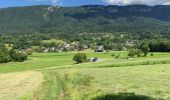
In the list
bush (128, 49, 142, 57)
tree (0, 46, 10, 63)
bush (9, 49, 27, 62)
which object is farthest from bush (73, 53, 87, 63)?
tree (0, 46, 10, 63)

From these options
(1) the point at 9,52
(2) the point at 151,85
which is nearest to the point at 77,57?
(1) the point at 9,52

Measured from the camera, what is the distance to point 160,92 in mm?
24219

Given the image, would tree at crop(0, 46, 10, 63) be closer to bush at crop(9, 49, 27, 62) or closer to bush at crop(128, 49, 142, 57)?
bush at crop(9, 49, 27, 62)

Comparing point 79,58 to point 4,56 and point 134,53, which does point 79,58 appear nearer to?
point 134,53

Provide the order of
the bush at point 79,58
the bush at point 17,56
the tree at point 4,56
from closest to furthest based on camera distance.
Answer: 1. the bush at point 79,58
2. the tree at point 4,56
3. the bush at point 17,56

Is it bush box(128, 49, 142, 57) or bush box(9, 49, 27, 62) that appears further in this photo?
bush box(9, 49, 27, 62)

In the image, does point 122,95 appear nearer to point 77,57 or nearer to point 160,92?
point 160,92

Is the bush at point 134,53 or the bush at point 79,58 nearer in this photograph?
the bush at point 79,58

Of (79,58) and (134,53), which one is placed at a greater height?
(134,53)

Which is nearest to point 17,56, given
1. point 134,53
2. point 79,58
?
point 79,58

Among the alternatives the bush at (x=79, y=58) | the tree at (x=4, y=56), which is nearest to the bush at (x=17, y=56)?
the tree at (x=4, y=56)

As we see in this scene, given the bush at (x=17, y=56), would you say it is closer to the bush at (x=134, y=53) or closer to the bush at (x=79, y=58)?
the bush at (x=79, y=58)

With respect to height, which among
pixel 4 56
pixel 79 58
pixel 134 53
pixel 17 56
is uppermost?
pixel 4 56

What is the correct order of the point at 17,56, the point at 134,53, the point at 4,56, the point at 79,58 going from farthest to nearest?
the point at 17,56, the point at 4,56, the point at 134,53, the point at 79,58
